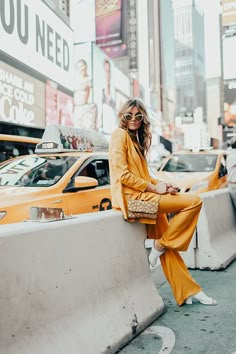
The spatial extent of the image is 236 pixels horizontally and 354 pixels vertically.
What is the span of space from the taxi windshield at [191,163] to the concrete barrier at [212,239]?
219 inches

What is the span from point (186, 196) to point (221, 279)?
1466 millimetres

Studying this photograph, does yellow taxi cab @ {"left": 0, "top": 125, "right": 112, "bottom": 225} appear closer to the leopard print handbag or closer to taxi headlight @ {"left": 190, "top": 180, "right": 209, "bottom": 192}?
the leopard print handbag

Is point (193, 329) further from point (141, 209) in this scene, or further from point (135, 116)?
point (135, 116)

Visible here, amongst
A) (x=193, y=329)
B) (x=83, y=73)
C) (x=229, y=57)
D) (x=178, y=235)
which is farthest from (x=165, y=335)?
(x=83, y=73)

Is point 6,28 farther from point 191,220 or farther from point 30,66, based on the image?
point 191,220

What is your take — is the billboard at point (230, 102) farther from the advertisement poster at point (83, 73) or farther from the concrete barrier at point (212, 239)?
the concrete barrier at point (212, 239)

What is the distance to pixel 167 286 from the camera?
4.48m

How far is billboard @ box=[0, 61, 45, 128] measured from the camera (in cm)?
2534

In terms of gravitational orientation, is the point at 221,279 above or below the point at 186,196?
below

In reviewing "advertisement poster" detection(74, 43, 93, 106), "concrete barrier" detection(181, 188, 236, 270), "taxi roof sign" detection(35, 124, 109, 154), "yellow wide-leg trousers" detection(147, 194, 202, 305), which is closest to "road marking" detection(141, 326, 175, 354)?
"yellow wide-leg trousers" detection(147, 194, 202, 305)

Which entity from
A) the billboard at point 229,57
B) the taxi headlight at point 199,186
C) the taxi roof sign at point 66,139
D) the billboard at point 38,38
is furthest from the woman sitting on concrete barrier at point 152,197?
the billboard at point 229,57

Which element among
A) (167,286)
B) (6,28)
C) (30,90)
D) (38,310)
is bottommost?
(167,286)

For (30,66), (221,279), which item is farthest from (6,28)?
(221,279)

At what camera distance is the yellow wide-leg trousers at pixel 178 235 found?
3625 mm
